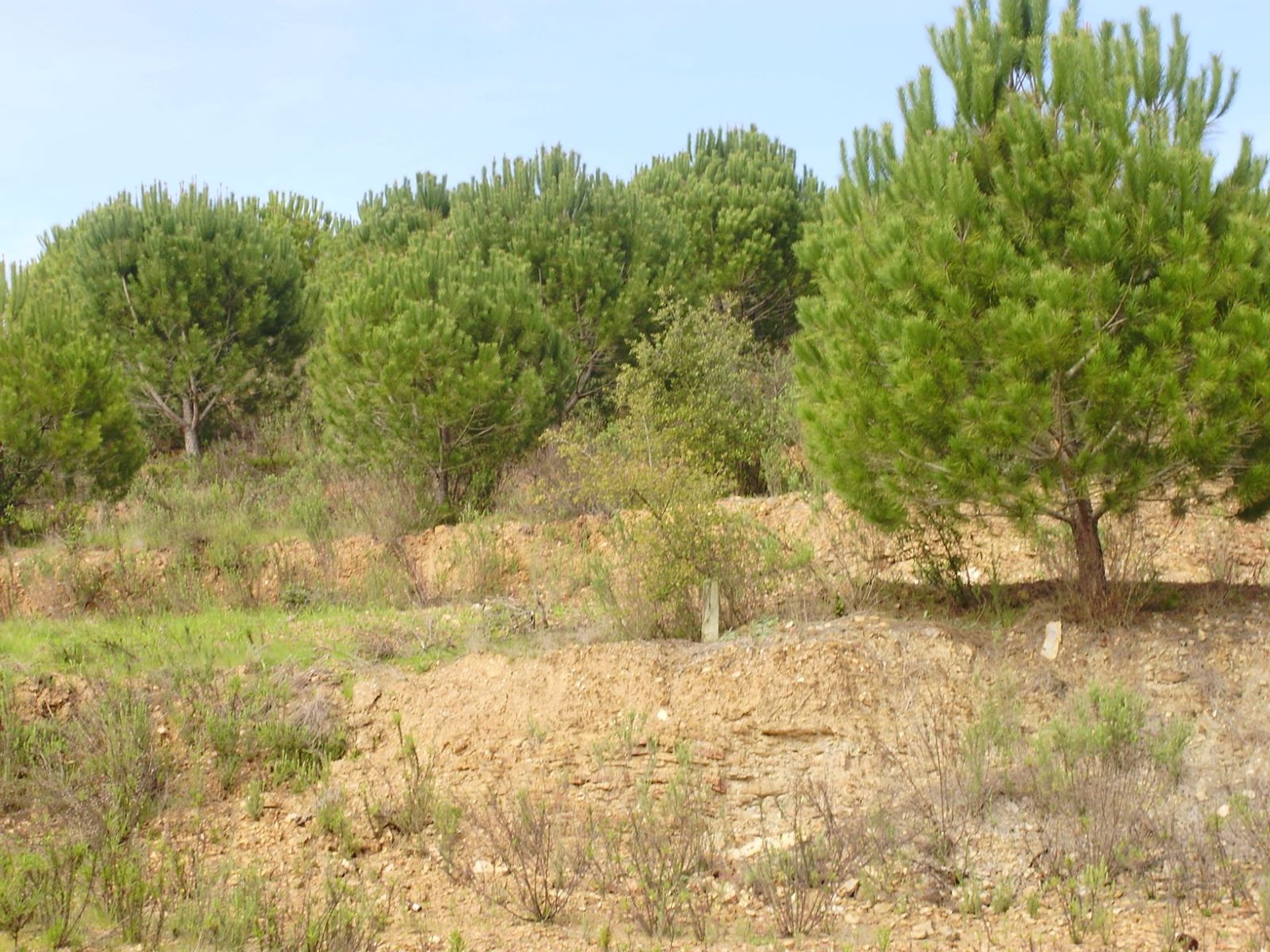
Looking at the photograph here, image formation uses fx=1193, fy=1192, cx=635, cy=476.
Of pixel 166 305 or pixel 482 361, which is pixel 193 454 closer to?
pixel 166 305

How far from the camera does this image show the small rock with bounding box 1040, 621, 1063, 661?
8.13m

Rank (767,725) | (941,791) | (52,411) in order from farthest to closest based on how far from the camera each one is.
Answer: (52,411) < (767,725) < (941,791)

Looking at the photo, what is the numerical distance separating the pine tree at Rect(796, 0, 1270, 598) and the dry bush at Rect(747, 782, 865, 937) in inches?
98.6

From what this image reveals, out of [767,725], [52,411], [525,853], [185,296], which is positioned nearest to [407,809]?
[525,853]

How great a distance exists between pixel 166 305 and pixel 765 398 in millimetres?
10363

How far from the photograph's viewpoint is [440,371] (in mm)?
14820

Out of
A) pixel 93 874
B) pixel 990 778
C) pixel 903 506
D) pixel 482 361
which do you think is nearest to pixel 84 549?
pixel 482 361

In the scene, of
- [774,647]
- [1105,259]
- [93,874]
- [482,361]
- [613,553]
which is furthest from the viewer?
[482,361]

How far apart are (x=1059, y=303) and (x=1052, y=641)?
7.73ft

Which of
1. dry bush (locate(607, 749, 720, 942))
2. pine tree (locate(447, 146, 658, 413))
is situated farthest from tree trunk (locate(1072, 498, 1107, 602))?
pine tree (locate(447, 146, 658, 413))

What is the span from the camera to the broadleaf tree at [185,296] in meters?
20.2

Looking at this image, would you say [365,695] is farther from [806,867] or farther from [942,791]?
[942,791]

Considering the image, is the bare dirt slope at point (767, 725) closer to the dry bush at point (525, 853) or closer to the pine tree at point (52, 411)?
the dry bush at point (525, 853)

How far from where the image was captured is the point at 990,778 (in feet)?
22.6
